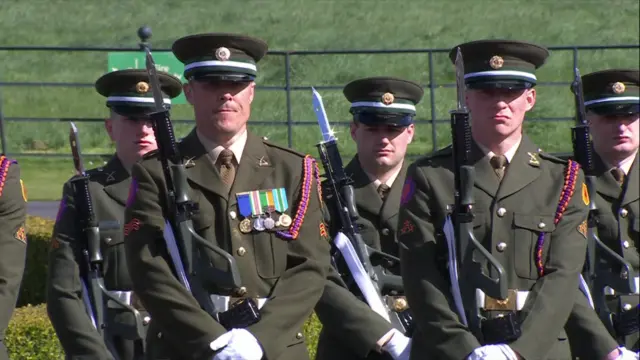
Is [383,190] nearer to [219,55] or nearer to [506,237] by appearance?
[506,237]

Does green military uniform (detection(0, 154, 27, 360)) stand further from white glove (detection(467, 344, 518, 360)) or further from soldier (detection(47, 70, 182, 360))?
white glove (detection(467, 344, 518, 360))

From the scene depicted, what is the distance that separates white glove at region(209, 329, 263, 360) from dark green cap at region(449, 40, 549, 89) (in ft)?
5.03

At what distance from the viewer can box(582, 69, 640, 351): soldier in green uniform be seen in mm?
8711

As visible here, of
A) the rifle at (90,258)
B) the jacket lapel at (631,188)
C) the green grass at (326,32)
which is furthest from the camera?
the green grass at (326,32)

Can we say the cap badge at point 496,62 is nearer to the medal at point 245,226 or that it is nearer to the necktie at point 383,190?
the medal at point 245,226

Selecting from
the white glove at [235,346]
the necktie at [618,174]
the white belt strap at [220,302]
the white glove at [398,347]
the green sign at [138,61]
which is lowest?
the white glove at [398,347]

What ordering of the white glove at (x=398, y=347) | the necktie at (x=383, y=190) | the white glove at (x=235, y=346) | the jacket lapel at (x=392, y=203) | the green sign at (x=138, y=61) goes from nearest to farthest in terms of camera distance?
the white glove at (x=235, y=346) → the white glove at (x=398, y=347) → the jacket lapel at (x=392, y=203) → the necktie at (x=383, y=190) → the green sign at (x=138, y=61)

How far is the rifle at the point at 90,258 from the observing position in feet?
27.0

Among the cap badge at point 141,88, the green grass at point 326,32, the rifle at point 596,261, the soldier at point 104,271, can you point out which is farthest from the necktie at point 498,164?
the green grass at point 326,32

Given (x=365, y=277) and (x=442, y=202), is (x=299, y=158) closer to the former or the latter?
(x=442, y=202)

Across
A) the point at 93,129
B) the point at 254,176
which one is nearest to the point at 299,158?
the point at 254,176

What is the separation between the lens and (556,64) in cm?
2191

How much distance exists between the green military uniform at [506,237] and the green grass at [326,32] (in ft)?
43.6

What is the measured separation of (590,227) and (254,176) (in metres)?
2.34
